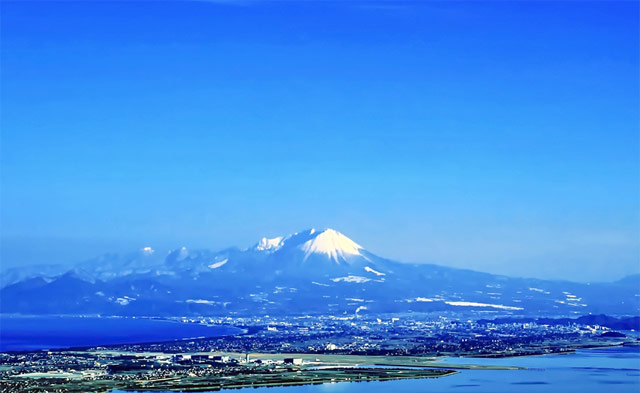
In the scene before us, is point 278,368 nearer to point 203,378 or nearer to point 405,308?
point 203,378

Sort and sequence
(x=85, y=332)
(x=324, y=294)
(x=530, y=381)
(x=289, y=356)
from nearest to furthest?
(x=530, y=381) → (x=289, y=356) → (x=85, y=332) → (x=324, y=294)

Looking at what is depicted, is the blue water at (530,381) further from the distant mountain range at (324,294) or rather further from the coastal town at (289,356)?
the distant mountain range at (324,294)

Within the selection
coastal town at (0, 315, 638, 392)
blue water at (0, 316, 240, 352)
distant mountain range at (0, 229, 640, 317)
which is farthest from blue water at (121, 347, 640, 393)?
distant mountain range at (0, 229, 640, 317)

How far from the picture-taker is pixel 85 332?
4631 inches

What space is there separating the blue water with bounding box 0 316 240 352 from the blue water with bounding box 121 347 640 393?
3761 cm

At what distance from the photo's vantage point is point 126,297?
595 feet

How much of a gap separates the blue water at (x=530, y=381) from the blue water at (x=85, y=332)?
123 feet

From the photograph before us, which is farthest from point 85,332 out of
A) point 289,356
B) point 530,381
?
point 530,381

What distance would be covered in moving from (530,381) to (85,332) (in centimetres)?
7276

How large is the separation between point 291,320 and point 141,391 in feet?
281

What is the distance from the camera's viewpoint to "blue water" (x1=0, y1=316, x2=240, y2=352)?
309 ft

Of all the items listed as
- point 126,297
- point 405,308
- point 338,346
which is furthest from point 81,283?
point 338,346

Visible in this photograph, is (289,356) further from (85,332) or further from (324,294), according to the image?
(324,294)

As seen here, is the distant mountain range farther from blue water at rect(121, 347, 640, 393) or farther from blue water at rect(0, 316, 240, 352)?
blue water at rect(121, 347, 640, 393)
